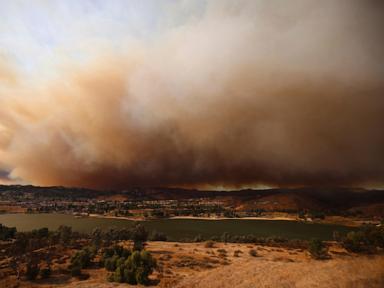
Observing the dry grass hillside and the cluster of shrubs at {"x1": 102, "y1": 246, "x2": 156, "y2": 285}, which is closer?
the dry grass hillside

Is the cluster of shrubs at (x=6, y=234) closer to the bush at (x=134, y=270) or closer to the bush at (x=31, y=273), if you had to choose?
the bush at (x=31, y=273)

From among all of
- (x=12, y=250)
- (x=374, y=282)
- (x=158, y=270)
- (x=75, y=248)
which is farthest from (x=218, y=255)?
(x=12, y=250)

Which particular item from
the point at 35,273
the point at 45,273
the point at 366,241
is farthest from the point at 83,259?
the point at 366,241

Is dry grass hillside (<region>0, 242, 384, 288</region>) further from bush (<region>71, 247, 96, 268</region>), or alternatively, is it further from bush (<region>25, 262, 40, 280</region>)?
bush (<region>71, 247, 96, 268</region>)

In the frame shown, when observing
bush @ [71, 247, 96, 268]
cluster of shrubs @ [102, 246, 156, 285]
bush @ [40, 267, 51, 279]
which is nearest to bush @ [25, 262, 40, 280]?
bush @ [40, 267, 51, 279]

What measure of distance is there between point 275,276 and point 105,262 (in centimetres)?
2178

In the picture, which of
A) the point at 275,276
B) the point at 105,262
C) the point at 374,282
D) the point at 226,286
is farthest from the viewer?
the point at 105,262

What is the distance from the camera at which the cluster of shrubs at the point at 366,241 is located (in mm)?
46344

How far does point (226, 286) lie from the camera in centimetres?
2533

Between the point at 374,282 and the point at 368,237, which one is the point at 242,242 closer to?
the point at 368,237

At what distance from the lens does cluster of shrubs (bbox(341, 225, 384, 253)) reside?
4634 cm

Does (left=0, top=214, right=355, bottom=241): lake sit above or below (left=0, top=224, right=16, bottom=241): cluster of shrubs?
below

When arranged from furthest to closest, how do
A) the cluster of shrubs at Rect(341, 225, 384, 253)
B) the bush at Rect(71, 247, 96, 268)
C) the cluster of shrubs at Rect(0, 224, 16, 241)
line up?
the cluster of shrubs at Rect(0, 224, 16, 241) < the cluster of shrubs at Rect(341, 225, 384, 253) < the bush at Rect(71, 247, 96, 268)

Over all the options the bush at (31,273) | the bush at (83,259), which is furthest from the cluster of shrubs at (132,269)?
the bush at (31,273)
